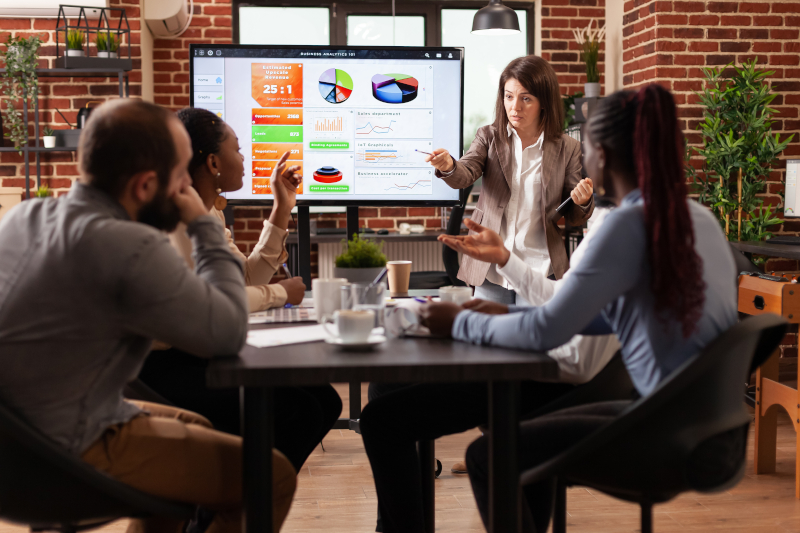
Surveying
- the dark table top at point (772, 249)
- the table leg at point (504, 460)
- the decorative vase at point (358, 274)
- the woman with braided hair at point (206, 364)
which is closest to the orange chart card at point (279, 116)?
the woman with braided hair at point (206, 364)

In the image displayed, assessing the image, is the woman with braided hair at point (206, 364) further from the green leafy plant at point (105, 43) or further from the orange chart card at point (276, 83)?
the green leafy plant at point (105, 43)

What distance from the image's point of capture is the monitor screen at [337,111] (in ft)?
8.59

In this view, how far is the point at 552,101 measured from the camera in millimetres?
2553

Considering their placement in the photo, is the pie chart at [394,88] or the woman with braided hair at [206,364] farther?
the pie chart at [394,88]

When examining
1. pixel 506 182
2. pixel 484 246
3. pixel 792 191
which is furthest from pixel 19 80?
pixel 792 191

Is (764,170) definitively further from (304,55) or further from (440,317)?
(440,317)

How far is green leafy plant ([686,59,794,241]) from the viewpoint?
12.7ft

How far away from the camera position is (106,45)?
4281 mm

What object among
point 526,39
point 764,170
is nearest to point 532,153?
point 764,170

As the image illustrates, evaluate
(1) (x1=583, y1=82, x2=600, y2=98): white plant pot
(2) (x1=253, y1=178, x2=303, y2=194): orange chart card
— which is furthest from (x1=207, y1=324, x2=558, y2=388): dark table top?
(1) (x1=583, y1=82, x2=600, y2=98): white plant pot

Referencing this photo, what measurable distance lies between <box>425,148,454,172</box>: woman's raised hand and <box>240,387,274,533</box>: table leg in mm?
1420

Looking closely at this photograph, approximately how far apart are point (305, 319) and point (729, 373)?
899 mm

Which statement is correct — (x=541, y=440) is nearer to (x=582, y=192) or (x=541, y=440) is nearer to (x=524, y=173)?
(x=582, y=192)

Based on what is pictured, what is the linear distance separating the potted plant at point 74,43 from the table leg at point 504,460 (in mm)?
3877
